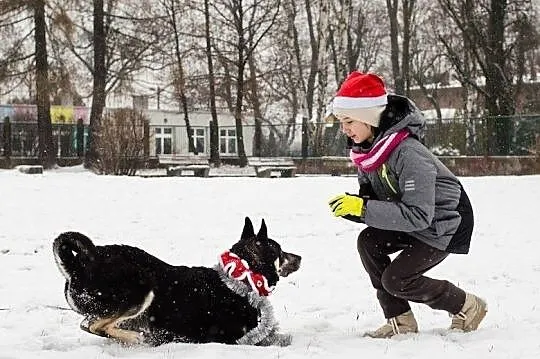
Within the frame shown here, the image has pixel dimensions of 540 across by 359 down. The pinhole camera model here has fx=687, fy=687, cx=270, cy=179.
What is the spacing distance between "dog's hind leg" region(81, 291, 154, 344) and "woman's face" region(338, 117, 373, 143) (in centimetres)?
159

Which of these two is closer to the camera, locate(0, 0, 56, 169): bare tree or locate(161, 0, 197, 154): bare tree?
locate(0, 0, 56, 169): bare tree

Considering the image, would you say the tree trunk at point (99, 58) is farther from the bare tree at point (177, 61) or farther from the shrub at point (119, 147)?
the shrub at point (119, 147)

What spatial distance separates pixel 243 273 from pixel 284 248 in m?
4.30

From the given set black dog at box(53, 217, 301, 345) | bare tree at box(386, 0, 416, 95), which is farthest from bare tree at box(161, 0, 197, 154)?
black dog at box(53, 217, 301, 345)

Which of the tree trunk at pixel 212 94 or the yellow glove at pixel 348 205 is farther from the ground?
the tree trunk at pixel 212 94

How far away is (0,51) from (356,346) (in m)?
24.8

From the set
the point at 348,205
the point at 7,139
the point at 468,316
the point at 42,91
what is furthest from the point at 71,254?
the point at 7,139

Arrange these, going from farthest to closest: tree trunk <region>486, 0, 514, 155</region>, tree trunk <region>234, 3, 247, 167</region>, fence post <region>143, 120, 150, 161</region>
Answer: tree trunk <region>234, 3, 247, 167</region>
tree trunk <region>486, 0, 514, 155</region>
fence post <region>143, 120, 150, 161</region>

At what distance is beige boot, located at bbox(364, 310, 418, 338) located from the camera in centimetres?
445

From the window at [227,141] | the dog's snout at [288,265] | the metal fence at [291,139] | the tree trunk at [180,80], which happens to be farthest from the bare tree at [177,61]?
the dog's snout at [288,265]

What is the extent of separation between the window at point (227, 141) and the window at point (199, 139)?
811mm

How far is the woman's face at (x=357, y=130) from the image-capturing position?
4.33 meters

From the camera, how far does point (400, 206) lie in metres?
4.08

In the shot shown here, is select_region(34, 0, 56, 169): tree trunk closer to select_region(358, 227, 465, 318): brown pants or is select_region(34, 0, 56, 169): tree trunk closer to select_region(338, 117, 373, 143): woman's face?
select_region(338, 117, 373, 143): woman's face
